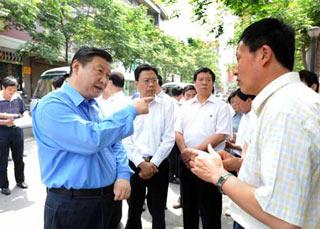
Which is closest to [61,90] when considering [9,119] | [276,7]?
[9,119]

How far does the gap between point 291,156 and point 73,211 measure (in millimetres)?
1358

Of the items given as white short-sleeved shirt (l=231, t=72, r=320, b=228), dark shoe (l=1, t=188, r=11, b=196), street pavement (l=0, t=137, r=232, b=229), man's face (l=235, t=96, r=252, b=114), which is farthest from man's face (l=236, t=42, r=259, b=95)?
dark shoe (l=1, t=188, r=11, b=196)

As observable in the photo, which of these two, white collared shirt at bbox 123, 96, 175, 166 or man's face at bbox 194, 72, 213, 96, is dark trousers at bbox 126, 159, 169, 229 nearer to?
white collared shirt at bbox 123, 96, 175, 166

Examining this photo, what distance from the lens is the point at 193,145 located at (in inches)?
145

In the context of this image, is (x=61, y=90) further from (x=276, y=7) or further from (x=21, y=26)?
(x=21, y=26)

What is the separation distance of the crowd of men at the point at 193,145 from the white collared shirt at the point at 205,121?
0.01 m

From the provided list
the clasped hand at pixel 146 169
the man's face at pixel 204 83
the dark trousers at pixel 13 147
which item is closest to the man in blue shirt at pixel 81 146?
the clasped hand at pixel 146 169

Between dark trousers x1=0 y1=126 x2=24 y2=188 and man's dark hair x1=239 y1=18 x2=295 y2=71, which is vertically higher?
man's dark hair x1=239 y1=18 x2=295 y2=71

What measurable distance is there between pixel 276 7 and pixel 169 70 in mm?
24724

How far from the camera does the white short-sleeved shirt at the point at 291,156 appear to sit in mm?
1189

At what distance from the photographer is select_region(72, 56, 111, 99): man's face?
2127 millimetres

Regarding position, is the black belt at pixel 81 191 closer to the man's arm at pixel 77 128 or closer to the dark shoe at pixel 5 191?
the man's arm at pixel 77 128

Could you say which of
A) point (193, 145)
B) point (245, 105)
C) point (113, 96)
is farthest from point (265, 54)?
point (113, 96)

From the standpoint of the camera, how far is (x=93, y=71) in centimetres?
212
